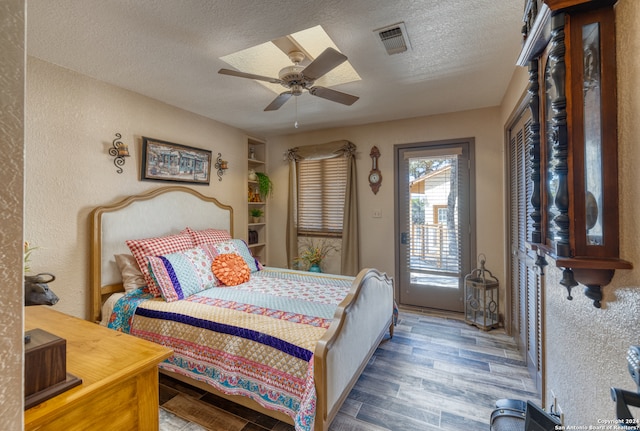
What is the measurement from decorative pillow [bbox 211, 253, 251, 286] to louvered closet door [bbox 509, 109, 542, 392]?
2.43 m

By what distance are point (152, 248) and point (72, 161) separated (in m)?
0.97

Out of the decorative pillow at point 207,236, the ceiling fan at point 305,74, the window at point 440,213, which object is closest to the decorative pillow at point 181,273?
the decorative pillow at point 207,236

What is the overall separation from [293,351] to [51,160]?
2439mm

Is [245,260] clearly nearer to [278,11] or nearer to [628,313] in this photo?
[278,11]

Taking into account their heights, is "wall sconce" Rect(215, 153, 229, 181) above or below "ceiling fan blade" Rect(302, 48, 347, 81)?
below

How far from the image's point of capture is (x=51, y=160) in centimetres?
225

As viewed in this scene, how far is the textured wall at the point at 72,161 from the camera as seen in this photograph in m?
2.16

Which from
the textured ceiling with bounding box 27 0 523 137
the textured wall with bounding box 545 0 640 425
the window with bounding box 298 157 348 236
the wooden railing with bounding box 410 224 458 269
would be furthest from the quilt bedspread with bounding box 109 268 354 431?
the textured ceiling with bounding box 27 0 523 137

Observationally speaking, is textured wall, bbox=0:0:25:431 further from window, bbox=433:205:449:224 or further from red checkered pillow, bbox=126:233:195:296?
window, bbox=433:205:449:224

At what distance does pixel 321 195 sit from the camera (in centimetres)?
427

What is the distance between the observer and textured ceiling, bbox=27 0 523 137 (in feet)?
5.35

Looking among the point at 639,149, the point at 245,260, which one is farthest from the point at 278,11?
the point at 245,260

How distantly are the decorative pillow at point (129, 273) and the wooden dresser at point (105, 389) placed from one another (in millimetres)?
1444

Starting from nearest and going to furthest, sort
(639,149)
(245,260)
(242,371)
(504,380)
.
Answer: (639,149) → (242,371) → (504,380) → (245,260)
